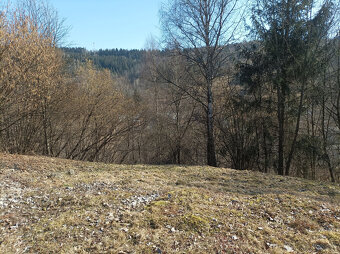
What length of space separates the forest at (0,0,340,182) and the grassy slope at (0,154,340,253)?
15.5 ft

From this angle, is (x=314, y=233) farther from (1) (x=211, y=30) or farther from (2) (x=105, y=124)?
(2) (x=105, y=124)

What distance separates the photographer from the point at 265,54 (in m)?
12.2

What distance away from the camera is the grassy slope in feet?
10.2

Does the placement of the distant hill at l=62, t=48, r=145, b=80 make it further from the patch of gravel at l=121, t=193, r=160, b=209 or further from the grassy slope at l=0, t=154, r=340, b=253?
the patch of gravel at l=121, t=193, r=160, b=209

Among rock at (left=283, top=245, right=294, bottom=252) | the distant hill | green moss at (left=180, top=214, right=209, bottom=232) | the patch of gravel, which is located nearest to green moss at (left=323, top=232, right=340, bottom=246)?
rock at (left=283, top=245, right=294, bottom=252)

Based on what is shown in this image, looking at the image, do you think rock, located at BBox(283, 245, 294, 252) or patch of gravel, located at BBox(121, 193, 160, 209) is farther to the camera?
patch of gravel, located at BBox(121, 193, 160, 209)

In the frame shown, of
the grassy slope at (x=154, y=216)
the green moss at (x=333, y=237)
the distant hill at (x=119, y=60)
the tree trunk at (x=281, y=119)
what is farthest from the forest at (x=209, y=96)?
the distant hill at (x=119, y=60)

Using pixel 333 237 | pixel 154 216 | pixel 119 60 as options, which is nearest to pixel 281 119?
pixel 333 237

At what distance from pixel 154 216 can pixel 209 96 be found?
8.17 meters

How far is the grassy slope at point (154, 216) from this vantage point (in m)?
3.11

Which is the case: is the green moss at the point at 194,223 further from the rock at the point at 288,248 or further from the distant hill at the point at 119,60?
the distant hill at the point at 119,60

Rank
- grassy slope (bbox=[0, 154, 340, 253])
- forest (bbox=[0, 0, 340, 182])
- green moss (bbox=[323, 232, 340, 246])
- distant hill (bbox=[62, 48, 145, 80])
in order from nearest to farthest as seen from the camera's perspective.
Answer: grassy slope (bbox=[0, 154, 340, 253]) → green moss (bbox=[323, 232, 340, 246]) → forest (bbox=[0, 0, 340, 182]) → distant hill (bbox=[62, 48, 145, 80])

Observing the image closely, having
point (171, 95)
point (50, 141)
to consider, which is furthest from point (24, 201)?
point (171, 95)

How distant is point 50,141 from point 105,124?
11.5 ft
